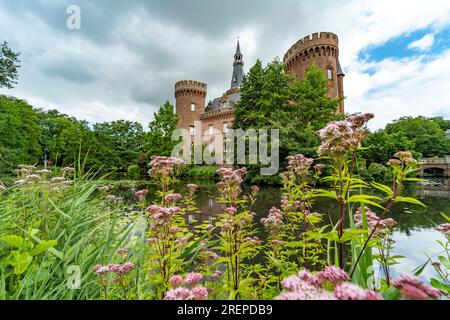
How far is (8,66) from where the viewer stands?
12.6m

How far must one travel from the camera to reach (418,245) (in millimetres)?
3943

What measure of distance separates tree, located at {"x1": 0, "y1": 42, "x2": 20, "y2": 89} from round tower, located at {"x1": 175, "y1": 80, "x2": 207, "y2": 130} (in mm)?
18681

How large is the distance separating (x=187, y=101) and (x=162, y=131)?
9189mm

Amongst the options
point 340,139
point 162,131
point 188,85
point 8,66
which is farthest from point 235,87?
point 340,139

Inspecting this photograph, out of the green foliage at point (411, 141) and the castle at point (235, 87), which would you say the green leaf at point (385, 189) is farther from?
the castle at point (235, 87)

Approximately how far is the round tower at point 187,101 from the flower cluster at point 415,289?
31.0 metres

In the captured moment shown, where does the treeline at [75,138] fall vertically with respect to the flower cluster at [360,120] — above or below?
above

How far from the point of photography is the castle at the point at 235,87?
19.8m

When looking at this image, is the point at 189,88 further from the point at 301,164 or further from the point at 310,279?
the point at 310,279

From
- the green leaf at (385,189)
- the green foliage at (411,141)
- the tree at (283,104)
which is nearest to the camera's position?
the green leaf at (385,189)

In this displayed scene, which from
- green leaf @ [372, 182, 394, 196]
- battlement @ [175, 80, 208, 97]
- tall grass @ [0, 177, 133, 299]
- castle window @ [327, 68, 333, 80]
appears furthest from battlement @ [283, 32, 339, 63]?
tall grass @ [0, 177, 133, 299]

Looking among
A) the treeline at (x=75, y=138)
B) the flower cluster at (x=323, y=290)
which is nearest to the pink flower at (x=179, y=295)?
the flower cluster at (x=323, y=290)

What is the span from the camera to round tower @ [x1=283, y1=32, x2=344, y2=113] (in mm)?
19656
